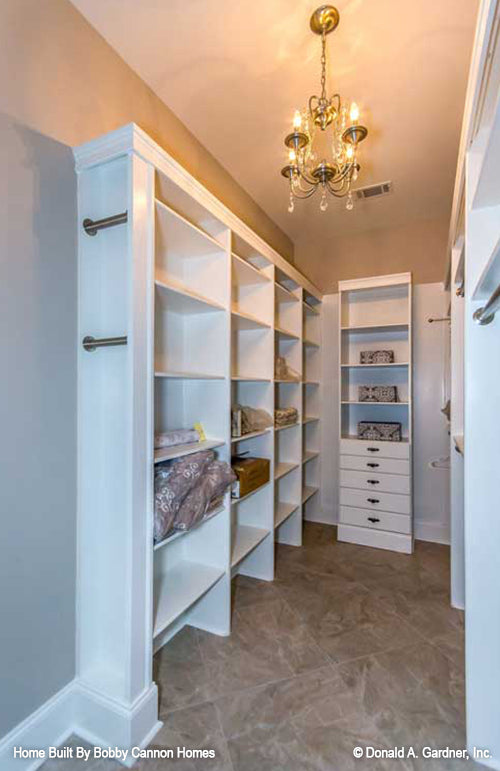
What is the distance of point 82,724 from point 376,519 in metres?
2.35

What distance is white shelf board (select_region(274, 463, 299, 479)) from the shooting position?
266 cm

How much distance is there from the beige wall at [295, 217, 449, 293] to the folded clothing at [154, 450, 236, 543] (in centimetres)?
251

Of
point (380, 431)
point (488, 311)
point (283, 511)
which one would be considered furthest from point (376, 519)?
point (488, 311)

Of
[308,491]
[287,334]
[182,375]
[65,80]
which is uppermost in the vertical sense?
[65,80]

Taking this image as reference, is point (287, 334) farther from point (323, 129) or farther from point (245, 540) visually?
point (245, 540)

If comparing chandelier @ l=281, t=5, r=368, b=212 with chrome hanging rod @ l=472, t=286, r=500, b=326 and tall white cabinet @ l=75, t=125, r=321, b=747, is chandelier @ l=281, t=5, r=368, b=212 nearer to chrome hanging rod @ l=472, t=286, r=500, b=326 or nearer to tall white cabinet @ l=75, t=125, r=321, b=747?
tall white cabinet @ l=75, t=125, r=321, b=747

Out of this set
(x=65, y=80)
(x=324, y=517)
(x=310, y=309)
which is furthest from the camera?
(x=324, y=517)

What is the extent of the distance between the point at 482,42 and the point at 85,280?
4.77 feet

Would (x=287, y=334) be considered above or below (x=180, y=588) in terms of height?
above

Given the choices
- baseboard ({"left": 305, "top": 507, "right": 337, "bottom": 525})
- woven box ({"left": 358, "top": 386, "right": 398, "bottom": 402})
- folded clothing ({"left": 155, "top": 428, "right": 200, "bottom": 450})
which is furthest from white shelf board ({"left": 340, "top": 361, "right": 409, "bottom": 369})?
folded clothing ({"left": 155, "top": 428, "right": 200, "bottom": 450})

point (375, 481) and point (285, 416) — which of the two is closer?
point (285, 416)

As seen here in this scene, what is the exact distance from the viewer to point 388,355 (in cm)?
318

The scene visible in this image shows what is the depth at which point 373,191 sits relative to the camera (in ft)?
9.35

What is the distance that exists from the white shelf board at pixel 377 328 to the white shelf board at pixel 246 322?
3.64 ft
